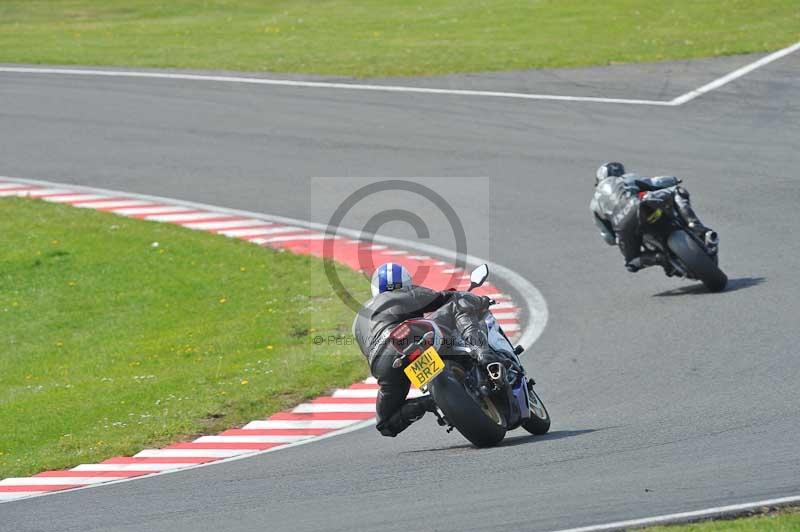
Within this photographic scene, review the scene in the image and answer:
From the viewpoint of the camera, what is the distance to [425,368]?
9.21m

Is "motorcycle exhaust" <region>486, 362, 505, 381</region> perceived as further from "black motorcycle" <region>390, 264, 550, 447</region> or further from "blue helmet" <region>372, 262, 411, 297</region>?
"blue helmet" <region>372, 262, 411, 297</region>

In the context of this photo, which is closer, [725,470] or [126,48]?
[725,470]

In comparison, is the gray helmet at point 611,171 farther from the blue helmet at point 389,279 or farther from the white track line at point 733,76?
the white track line at point 733,76

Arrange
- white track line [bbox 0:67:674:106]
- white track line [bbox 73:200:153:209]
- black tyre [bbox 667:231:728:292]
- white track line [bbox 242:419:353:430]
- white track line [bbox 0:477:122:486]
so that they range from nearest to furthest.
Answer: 1. white track line [bbox 0:477:122:486]
2. white track line [bbox 242:419:353:430]
3. black tyre [bbox 667:231:728:292]
4. white track line [bbox 73:200:153:209]
5. white track line [bbox 0:67:674:106]

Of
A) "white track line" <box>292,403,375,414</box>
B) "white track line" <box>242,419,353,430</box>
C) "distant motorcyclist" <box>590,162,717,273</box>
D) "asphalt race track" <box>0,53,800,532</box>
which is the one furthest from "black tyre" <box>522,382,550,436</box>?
"distant motorcyclist" <box>590,162,717,273</box>

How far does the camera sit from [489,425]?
9719 millimetres

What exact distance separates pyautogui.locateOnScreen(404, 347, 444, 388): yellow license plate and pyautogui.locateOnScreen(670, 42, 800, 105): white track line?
1603 centimetres

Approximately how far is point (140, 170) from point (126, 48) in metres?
9.37

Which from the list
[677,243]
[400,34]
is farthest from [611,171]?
[400,34]

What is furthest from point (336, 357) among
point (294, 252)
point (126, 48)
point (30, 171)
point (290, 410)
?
point (126, 48)

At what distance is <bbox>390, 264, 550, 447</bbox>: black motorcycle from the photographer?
9.33 metres

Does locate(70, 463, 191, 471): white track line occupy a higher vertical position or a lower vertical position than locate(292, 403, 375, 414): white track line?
higher

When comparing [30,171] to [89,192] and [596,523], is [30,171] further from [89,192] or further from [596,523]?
[596,523]

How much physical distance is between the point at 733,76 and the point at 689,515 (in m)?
19.1
